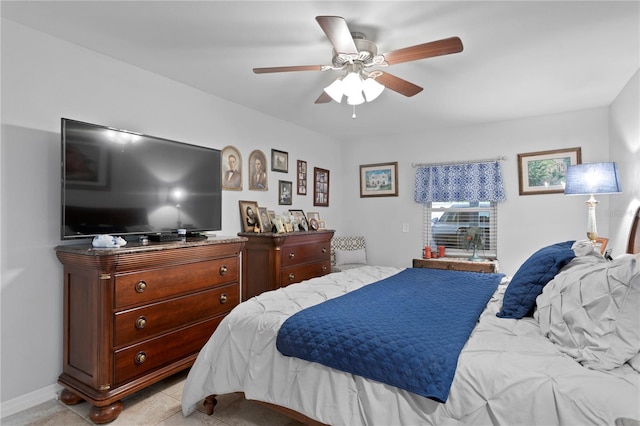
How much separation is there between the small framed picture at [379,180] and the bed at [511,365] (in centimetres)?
328

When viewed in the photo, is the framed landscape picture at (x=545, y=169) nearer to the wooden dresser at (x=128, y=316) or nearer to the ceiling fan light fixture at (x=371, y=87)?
the ceiling fan light fixture at (x=371, y=87)

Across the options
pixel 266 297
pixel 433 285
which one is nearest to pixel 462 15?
pixel 433 285

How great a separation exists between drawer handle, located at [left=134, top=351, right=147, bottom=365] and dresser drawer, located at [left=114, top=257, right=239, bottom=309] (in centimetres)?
34

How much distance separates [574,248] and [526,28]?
145 cm

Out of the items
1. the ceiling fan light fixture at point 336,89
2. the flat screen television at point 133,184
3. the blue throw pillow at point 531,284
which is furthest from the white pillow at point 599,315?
the flat screen television at point 133,184

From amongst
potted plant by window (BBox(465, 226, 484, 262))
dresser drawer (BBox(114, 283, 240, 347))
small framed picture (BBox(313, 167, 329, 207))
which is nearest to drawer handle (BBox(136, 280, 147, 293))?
dresser drawer (BBox(114, 283, 240, 347))

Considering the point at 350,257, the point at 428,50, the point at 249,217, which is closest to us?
the point at 428,50

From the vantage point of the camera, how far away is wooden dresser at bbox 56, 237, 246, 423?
2.10 metres

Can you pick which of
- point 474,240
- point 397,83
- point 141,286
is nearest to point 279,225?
point 141,286

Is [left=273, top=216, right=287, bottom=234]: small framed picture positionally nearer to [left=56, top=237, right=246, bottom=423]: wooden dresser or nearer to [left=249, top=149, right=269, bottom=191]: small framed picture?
[left=249, top=149, right=269, bottom=191]: small framed picture

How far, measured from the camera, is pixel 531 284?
6.15 feet

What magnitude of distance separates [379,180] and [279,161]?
5.81 ft

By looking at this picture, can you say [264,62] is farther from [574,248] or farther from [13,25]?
[574,248]

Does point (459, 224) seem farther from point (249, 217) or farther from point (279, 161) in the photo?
point (249, 217)
